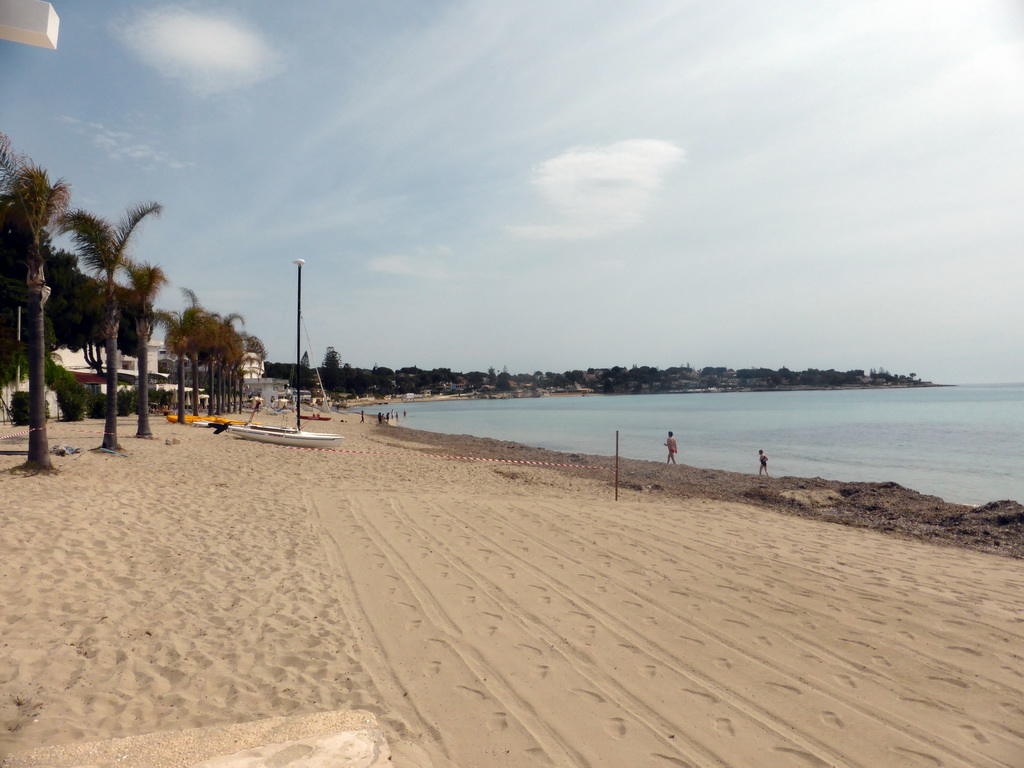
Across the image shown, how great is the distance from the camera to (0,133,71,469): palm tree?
9977 millimetres

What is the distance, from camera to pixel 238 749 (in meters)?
3.18

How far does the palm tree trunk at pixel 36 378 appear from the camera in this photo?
10.2 m

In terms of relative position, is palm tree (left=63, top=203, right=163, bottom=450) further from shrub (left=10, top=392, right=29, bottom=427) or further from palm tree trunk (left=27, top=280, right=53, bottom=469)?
shrub (left=10, top=392, right=29, bottom=427)

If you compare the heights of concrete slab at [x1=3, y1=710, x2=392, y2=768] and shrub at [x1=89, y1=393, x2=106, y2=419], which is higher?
shrub at [x1=89, y1=393, x2=106, y2=419]

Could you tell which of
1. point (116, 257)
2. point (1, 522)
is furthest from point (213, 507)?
point (116, 257)

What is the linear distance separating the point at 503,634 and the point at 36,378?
9.67 metres

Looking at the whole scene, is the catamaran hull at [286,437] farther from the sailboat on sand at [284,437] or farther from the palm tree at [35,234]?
the palm tree at [35,234]

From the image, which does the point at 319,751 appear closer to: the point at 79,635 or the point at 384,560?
the point at 79,635

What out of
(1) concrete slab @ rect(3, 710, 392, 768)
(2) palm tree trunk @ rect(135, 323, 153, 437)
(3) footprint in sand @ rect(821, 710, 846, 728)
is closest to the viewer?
(1) concrete slab @ rect(3, 710, 392, 768)

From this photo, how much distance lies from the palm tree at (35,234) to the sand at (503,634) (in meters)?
0.88

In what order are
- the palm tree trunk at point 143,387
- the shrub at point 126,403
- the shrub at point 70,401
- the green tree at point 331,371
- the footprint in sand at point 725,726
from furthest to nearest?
→ the green tree at point 331,371 < the shrub at point 126,403 < the shrub at point 70,401 < the palm tree trunk at point 143,387 < the footprint in sand at point 725,726

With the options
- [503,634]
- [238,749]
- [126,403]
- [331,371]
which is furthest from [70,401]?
[331,371]

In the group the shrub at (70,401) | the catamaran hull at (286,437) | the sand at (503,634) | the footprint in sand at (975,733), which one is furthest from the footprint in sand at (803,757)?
the shrub at (70,401)

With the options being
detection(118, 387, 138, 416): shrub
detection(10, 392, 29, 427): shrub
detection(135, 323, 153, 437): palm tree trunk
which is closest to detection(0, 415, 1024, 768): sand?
detection(135, 323, 153, 437): palm tree trunk
